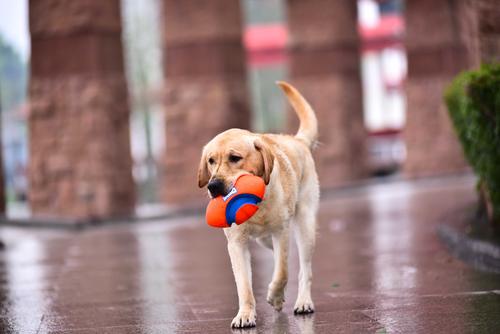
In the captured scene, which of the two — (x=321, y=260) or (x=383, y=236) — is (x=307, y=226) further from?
(x=383, y=236)

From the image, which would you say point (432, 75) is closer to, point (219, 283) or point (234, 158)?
point (219, 283)

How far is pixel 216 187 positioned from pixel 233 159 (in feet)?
0.65

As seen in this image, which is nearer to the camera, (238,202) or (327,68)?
(238,202)

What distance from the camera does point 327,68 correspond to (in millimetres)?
24141

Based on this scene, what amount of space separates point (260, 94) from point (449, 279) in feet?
169

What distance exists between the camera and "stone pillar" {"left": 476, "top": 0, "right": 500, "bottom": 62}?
10.9 metres

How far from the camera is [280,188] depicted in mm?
6906

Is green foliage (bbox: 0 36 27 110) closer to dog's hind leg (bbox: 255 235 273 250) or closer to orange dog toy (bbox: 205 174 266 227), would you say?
dog's hind leg (bbox: 255 235 273 250)

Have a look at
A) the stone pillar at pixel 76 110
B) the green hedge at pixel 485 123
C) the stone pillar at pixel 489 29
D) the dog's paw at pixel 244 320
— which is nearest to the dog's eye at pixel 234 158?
the dog's paw at pixel 244 320

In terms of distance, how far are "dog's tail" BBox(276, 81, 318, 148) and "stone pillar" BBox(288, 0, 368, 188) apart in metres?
15.8

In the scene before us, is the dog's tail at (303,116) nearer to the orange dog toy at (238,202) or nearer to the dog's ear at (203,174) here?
the dog's ear at (203,174)

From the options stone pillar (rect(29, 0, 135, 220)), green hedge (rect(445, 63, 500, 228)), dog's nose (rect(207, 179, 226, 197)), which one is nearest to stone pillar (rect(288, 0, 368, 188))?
stone pillar (rect(29, 0, 135, 220))

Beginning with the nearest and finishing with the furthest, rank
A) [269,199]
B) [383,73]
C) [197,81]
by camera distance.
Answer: [269,199] → [197,81] → [383,73]

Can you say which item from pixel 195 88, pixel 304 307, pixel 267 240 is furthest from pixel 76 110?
pixel 304 307
